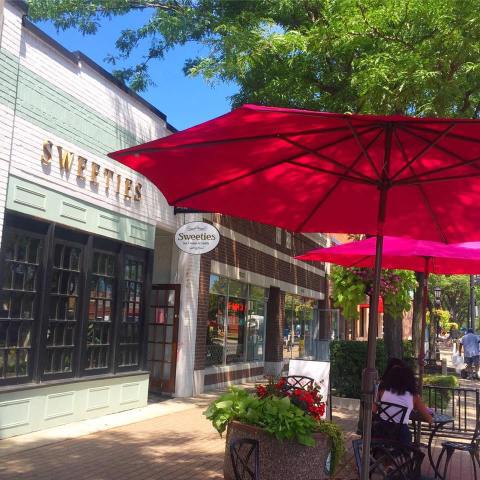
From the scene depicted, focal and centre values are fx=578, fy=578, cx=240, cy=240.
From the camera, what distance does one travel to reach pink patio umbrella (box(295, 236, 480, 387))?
22.2 ft

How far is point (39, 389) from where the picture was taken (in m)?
8.04

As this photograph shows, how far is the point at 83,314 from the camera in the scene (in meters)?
8.99

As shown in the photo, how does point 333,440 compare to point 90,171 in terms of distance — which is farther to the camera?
point 90,171

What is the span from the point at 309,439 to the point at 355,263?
11.3 ft

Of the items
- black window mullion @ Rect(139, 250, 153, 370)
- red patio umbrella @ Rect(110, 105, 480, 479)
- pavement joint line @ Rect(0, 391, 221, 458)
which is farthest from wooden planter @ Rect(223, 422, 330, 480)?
black window mullion @ Rect(139, 250, 153, 370)

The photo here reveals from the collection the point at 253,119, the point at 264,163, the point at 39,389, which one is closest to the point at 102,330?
the point at 39,389

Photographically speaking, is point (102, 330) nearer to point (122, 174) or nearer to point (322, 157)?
point (122, 174)

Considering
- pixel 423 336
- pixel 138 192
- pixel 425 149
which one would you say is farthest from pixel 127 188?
pixel 425 149

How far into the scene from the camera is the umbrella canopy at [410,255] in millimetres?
6773

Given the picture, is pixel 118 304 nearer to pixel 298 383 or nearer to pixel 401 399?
pixel 298 383

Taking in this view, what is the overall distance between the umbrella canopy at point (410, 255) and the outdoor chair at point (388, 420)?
173cm

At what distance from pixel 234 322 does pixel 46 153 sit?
8.09 metres

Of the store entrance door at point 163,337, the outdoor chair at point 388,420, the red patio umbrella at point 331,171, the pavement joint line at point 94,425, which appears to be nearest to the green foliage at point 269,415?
the outdoor chair at point 388,420

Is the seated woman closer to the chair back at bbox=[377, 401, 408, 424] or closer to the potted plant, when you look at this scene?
the chair back at bbox=[377, 401, 408, 424]
